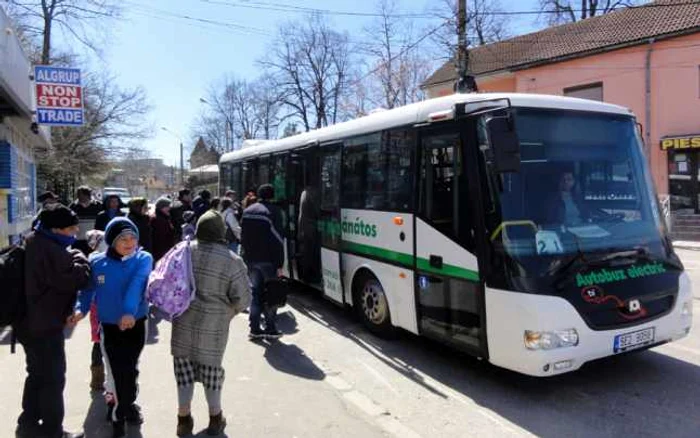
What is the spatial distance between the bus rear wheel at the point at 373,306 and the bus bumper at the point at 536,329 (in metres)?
1.85

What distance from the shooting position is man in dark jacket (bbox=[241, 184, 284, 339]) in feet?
21.1

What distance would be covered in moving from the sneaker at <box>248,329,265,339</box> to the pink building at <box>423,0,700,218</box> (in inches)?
706

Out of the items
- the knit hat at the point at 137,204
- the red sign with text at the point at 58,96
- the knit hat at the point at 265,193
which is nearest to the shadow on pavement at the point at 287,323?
the knit hat at the point at 265,193

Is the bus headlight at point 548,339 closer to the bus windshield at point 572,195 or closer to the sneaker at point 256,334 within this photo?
the bus windshield at point 572,195

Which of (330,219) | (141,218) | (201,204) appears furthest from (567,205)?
(201,204)

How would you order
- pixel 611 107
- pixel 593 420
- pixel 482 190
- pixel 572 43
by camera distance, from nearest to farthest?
pixel 593 420 < pixel 482 190 < pixel 611 107 < pixel 572 43

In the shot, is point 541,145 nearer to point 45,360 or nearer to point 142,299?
point 142,299

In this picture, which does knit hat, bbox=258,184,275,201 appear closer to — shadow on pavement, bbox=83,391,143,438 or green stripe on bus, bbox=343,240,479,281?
green stripe on bus, bbox=343,240,479,281

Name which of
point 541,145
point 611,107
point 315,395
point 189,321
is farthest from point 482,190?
point 189,321

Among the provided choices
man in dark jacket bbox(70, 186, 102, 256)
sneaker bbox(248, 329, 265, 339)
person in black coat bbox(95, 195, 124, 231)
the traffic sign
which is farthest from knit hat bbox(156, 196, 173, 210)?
the traffic sign

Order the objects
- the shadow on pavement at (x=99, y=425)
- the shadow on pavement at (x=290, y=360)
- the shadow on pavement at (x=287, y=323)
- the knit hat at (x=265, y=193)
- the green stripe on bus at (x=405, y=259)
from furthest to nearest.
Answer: the shadow on pavement at (x=287, y=323) < the knit hat at (x=265, y=193) < the shadow on pavement at (x=290, y=360) < the green stripe on bus at (x=405, y=259) < the shadow on pavement at (x=99, y=425)

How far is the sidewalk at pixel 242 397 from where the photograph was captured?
13.1 ft

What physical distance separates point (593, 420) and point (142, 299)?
3.59 metres

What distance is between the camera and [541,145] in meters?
4.73
